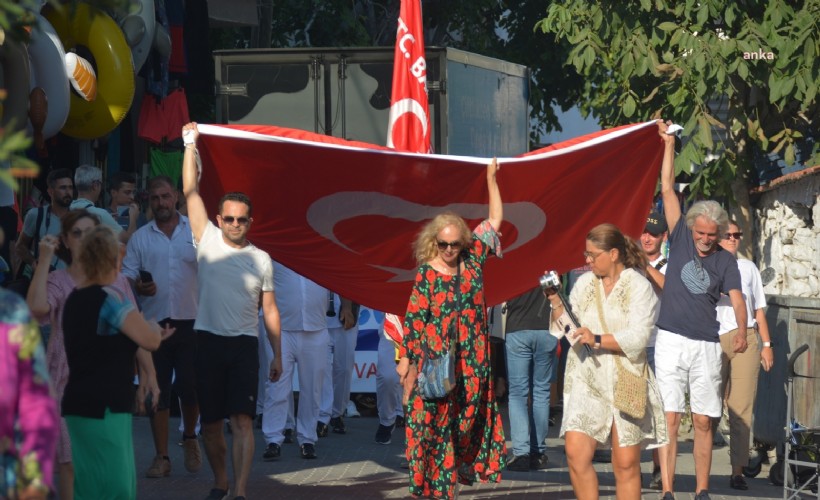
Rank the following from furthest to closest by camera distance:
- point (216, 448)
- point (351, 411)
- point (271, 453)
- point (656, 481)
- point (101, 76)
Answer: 1. point (351, 411)
2. point (101, 76)
3. point (271, 453)
4. point (656, 481)
5. point (216, 448)

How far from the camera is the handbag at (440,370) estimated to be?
9234mm

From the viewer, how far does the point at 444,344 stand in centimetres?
930

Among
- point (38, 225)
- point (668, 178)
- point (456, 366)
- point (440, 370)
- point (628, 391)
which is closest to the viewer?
point (628, 391)

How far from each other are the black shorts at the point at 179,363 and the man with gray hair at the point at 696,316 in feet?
11.2

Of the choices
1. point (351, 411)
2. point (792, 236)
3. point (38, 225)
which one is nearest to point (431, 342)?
point (38, 225)

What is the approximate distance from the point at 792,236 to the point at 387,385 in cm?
429

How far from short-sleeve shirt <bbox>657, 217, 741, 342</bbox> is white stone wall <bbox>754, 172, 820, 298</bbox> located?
3.08m

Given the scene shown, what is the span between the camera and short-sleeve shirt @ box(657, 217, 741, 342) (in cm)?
1060

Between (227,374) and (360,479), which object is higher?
(227,374)

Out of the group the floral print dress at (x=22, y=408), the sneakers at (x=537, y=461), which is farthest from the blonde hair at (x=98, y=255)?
the sneakers at (x=537, y=461)

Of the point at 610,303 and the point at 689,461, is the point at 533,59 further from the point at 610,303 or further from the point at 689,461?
the point at 610,303

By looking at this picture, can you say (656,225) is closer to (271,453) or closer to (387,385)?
(387,385)

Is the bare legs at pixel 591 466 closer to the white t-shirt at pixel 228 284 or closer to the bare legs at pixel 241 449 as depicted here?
the bare legs at pixel 241 449

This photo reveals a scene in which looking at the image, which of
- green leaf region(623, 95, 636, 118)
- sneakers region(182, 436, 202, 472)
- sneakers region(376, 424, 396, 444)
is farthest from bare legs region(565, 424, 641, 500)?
green leaf region(623, 95, 636, 118)
